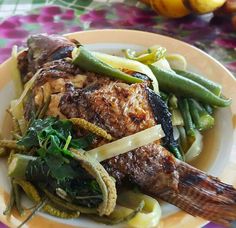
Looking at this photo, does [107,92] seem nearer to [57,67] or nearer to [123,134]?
[123,134]

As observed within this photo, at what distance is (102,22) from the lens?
9.65 feet

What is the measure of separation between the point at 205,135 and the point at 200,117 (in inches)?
3.2

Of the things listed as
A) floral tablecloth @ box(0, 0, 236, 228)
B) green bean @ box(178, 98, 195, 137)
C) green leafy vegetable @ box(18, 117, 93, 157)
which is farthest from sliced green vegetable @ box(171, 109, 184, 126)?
floral tablecloth @ box(0, 0, 236, 228)

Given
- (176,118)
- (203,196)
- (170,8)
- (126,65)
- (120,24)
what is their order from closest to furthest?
1. (203,196)
2. (126,65)
3. (176,118)
4. (170,8)
5. (120,24)

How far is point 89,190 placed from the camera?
158 centimetres

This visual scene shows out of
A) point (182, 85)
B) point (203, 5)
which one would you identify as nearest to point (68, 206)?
point (182, 85)

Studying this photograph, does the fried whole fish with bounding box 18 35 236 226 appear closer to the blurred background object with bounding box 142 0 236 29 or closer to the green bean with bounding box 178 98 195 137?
the green bean with bounding box 178 98 195 137

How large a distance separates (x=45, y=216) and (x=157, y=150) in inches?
17.5

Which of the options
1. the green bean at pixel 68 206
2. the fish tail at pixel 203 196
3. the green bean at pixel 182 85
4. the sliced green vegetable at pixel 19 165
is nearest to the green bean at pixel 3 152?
the sliced green vegetable at pixel 19 165

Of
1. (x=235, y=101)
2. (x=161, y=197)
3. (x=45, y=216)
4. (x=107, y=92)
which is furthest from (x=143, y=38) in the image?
(x=45, y=216)

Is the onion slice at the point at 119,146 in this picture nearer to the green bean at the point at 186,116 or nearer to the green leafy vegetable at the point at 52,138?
the green leafy vegetable at the point at 52,138

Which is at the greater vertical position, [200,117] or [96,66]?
[96,66]

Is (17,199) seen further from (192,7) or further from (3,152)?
(192,7)

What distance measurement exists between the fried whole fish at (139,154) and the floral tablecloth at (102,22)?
1.03 m
